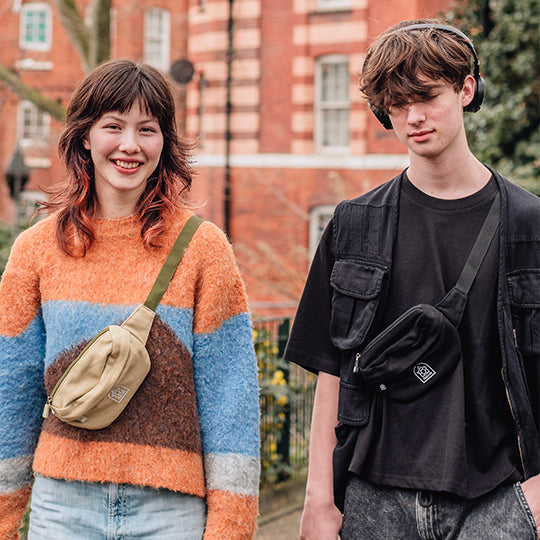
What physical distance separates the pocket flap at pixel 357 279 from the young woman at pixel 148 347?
Answer: 0.30 metres

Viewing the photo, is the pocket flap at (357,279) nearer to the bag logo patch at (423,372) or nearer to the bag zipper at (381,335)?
the bag zipper at (381,335)

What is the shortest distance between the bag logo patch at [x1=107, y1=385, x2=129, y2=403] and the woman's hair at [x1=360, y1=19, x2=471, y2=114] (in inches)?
42.4

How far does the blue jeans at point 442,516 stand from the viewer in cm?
212

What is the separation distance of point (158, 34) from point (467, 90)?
78.0 ft

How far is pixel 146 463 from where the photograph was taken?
2.23m

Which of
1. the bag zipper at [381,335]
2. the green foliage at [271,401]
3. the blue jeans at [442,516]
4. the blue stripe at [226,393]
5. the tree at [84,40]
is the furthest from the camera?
the tree at [84,40]

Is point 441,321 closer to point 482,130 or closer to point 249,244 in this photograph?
point 482,130

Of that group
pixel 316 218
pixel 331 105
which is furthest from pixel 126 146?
pixel 331 105

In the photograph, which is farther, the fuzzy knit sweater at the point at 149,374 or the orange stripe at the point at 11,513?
the orange stripe at the point at 11,513

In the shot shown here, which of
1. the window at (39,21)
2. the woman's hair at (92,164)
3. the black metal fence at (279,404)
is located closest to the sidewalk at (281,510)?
the black metal fence at (279,404)

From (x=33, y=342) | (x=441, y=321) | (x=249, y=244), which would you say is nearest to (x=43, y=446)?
(x=33, y=342)

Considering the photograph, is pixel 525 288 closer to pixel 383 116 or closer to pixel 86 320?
pixel 383 116

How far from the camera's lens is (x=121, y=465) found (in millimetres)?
2229

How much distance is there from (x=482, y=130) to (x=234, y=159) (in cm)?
974
